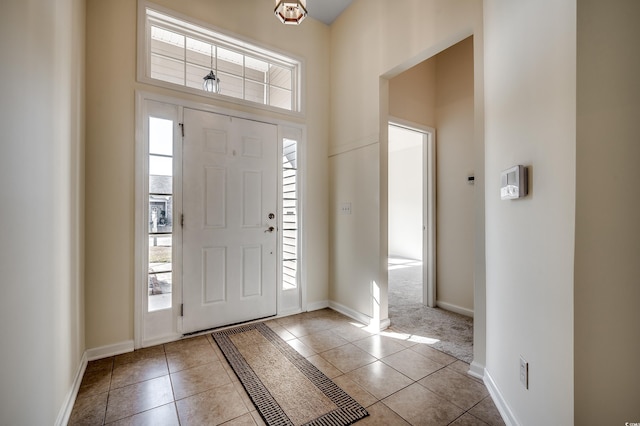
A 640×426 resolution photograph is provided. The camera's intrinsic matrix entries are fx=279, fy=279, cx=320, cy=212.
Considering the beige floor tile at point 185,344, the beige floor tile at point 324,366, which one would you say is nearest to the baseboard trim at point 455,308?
the beige floor tile at point 324,366

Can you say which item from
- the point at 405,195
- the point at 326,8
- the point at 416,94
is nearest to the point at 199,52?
the point at 326,8

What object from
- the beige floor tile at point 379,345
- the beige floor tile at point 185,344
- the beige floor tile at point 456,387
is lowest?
the beige floor tile at point 379,345

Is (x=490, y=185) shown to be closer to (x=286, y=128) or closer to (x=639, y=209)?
(x=639, y=209)

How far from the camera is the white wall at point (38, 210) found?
97 centimetres

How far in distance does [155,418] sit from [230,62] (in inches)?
123

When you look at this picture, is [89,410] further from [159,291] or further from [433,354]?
[433,354]

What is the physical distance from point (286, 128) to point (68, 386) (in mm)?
2773

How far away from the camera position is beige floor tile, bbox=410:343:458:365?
7.25 ft

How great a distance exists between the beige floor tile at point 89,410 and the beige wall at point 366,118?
7.25 feet

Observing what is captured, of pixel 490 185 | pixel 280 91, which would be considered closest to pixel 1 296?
pixel 490 185

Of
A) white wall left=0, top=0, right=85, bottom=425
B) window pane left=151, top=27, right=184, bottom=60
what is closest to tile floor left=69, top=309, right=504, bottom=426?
white wall left=0, top=0, right=85, bottom=425

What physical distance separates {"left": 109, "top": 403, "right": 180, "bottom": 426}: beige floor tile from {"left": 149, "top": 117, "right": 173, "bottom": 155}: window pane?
198 centimetres

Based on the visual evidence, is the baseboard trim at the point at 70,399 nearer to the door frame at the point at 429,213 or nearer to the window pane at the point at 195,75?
the window pane at the point at 195,75

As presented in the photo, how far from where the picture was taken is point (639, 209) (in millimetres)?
876
